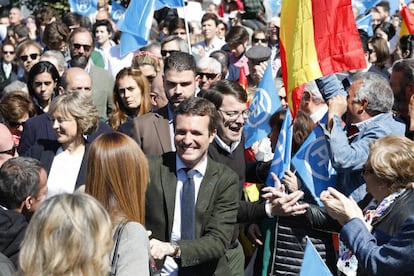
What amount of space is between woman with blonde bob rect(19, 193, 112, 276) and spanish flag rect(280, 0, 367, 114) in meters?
3.34

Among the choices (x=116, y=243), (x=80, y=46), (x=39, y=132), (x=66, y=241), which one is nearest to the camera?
(x=66, y=241)

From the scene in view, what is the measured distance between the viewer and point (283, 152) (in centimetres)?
679

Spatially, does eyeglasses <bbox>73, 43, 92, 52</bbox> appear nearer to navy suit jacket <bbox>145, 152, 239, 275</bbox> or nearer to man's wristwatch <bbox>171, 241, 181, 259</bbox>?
navy suit jacket <bbox>145, 152, 239, 275</bbox>

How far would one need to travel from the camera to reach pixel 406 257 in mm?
4637

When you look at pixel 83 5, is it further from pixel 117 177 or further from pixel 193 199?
pixel 117 177

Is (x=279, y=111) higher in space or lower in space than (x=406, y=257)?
higher

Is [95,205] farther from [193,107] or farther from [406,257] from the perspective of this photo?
[193,107]

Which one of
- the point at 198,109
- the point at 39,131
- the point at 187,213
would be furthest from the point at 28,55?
the point at 187,213

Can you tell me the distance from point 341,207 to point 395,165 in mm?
347

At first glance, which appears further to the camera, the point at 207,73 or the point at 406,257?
the point at 207,73

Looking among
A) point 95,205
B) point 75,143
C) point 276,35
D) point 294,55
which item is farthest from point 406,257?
point 276,35

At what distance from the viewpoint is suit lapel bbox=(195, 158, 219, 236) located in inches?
220

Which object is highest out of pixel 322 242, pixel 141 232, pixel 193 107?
pixel 193 107

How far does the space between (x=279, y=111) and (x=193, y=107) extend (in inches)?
83.3
